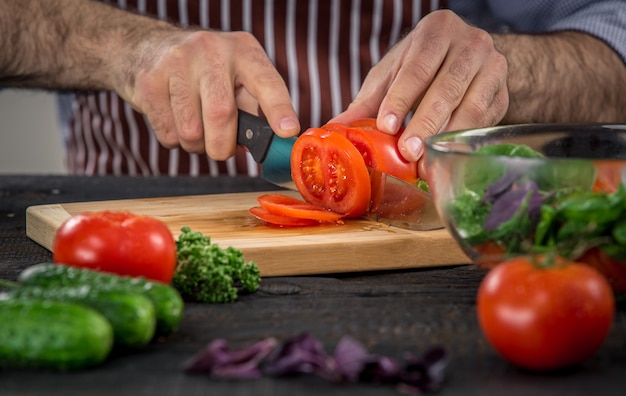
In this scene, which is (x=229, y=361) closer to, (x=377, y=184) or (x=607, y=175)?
(x=607, y=175)

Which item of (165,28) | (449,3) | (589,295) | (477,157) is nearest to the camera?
(589,295)

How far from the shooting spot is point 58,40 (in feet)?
9.37

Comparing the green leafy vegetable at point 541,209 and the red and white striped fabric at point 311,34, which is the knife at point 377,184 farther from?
the red and white striped fabric at point 311,34

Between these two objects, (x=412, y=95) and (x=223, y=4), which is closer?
(x=412, y=95)

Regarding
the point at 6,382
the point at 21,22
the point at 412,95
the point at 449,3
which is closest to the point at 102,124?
the point at 21,22

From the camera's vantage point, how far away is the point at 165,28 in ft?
8.69

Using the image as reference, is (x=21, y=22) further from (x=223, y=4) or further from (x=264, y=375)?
(x=264, y=375)

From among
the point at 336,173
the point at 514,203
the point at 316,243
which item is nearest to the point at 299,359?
the point at 514,203

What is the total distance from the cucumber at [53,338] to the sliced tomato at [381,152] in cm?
105

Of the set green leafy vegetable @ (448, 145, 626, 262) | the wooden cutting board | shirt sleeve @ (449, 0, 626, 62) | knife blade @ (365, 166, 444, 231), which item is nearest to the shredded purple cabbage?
green leafy vegetable @ (448, 145, 626, 262)

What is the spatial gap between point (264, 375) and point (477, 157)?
0.49 m

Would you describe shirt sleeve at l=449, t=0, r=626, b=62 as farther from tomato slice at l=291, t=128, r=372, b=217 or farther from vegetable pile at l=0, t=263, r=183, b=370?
vegetable pile at l=0, t=263, r=183, b=370

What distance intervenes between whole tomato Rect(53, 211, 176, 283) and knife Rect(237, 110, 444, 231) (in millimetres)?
670

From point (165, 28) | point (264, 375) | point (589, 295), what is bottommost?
point (264, 375)
